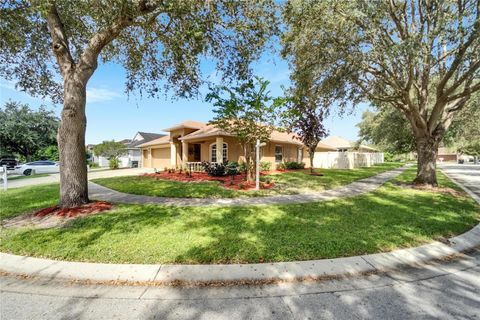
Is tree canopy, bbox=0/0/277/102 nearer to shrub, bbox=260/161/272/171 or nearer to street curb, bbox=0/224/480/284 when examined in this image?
street curb, bbox=0/224/480/284

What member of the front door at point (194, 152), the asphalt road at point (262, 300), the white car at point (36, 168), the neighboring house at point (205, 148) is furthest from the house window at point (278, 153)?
the white car at point (36, 168)

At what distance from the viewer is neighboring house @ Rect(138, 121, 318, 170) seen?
57.3 feet

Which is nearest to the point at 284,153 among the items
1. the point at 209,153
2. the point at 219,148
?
the point at 209,153

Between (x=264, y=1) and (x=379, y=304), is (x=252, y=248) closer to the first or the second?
(x=379, y=304)

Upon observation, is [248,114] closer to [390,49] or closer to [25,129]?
[390,49]

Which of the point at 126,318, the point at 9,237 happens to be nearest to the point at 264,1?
the point at 126,318

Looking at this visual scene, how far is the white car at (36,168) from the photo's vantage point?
73.3 ft

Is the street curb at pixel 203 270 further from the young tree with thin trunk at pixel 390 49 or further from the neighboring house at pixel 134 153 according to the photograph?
the neighboring house at pixel 134 153

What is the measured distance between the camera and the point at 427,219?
6.06 meters

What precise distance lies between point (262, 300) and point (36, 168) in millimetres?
28890

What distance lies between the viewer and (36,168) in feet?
76.0

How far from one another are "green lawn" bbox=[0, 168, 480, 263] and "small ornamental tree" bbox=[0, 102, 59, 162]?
3272 centimetres

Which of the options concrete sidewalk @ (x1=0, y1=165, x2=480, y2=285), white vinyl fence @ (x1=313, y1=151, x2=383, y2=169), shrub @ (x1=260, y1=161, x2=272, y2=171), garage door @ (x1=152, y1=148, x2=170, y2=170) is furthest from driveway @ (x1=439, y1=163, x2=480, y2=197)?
garage door @ (x1=152, y1=148, x2=170, y2=170)

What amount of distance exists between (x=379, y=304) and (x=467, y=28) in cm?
951
